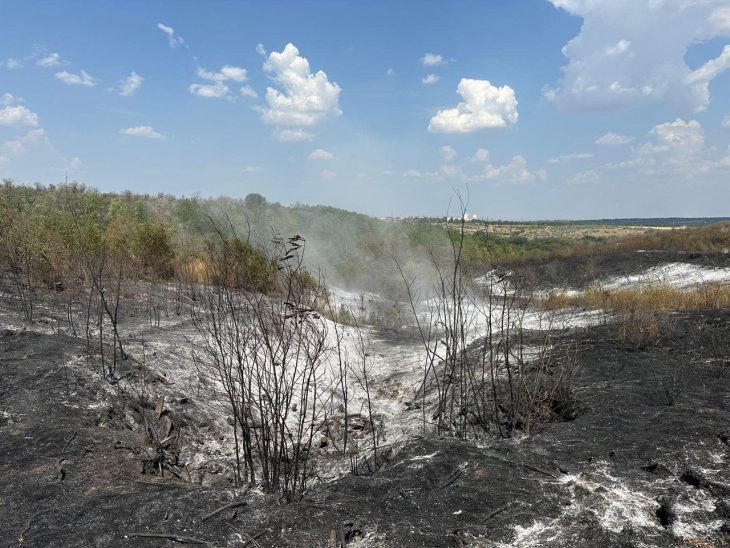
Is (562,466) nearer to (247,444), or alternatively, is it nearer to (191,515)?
(247,444)

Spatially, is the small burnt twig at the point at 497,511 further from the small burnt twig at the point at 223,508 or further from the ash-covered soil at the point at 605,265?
the ash-covered soil at the point at 605,265

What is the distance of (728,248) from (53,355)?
75.2 feet

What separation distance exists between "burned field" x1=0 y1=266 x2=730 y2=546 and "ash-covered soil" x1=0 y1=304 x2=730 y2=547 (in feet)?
0.04

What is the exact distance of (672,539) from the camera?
9.57 ft

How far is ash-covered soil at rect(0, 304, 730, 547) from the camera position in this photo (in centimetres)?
298

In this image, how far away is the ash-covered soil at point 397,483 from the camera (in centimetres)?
298

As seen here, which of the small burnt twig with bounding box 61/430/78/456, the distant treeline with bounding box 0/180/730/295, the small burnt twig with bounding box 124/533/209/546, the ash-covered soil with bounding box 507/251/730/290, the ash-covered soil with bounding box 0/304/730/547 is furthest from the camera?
the ash-covered soil with bounding box 507/251/730/290

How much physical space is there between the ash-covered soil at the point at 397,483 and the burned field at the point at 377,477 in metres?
0.01

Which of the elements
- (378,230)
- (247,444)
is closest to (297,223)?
(378,230)

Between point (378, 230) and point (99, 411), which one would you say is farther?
point (378, 230)

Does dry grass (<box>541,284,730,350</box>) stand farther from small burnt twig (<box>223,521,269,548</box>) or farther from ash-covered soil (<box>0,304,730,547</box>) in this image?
small burnt twig (<box>223,521,269,548</box>)

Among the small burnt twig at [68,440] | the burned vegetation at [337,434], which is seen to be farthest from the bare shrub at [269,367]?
the small burnt twig at [68,440]

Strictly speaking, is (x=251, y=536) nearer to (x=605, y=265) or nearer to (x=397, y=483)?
(x=397, y=483)

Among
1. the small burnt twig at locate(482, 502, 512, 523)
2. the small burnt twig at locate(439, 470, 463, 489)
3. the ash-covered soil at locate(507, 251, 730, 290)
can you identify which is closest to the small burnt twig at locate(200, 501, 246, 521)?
the small burnt twig at locate(439, 470, 463, 489)
